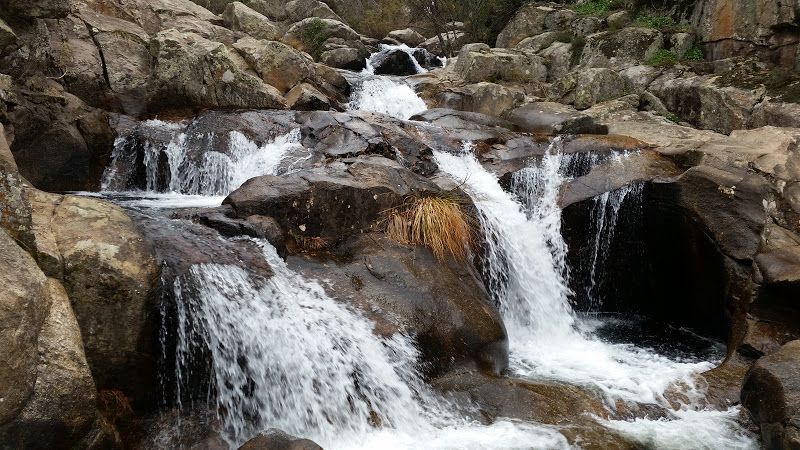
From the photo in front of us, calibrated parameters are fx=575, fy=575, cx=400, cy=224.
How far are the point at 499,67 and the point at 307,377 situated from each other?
12304 millimetres

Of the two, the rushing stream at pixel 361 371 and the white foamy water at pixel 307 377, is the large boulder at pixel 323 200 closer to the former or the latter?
the rushing stream at pixel 361 371

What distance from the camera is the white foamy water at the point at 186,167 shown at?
8.78 meters

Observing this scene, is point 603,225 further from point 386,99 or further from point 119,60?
point 119,60

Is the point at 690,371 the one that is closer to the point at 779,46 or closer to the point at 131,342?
the point at 131,342

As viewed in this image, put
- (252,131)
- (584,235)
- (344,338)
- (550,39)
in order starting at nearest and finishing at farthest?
(344,338), (584,235), (252,131), (550,39)

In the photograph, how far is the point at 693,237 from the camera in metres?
8.12

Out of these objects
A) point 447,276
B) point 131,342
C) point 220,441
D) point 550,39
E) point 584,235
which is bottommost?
point 220,441

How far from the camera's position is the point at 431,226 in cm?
678

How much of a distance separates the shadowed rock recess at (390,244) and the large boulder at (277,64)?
0.06m

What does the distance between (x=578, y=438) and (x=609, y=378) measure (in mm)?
1562

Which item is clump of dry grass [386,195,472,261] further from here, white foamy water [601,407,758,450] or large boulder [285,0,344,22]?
large boulder [285,0,344,22]

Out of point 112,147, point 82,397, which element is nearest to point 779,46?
point 112,147

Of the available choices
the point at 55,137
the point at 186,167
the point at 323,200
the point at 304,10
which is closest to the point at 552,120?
the point at 323,200

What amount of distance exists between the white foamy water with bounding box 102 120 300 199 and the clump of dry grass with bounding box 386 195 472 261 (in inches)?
112
